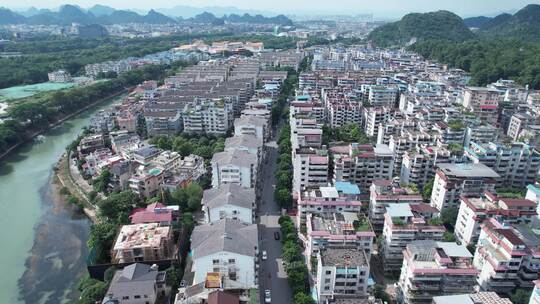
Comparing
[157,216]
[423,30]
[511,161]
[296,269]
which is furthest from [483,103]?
[423,30]

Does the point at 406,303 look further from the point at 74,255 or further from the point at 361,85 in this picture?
the point at 361,85

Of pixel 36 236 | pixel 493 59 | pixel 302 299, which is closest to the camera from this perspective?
pixel 302 299

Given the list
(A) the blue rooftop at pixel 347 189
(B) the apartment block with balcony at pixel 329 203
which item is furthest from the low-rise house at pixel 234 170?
(A) the blue rooftop at pixel 347 189

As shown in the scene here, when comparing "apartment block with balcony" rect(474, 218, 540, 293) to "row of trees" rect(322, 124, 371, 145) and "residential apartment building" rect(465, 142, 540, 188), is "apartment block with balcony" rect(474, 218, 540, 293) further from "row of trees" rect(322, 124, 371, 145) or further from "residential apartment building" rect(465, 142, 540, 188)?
"row of trees" rect(322, 124, 371, 145)

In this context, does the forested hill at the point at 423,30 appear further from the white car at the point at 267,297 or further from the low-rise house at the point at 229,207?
the white car at the point at 267,297

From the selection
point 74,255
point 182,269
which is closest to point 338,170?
point 182,269

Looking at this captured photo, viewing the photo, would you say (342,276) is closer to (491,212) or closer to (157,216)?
(491,212)
